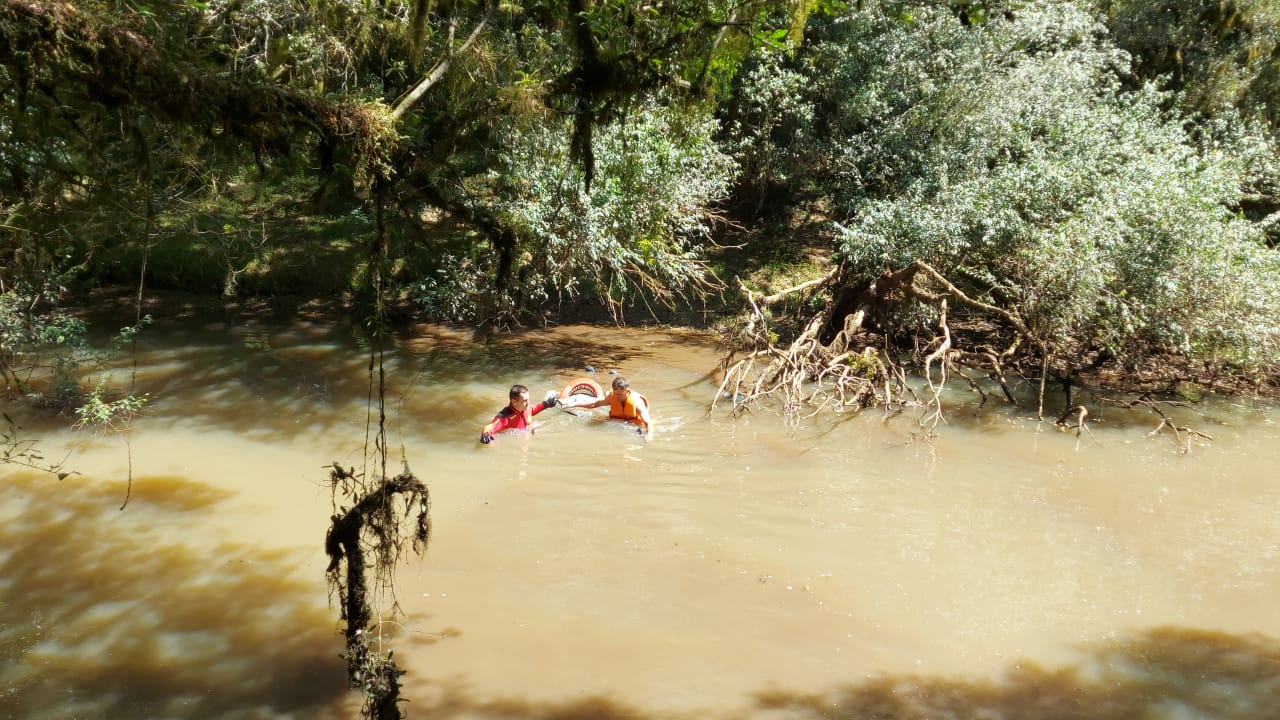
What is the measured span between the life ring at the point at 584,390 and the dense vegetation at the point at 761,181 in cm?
160

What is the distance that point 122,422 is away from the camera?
9734mm

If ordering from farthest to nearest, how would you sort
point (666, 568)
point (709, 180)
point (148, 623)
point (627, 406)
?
point (709, 180) → point (627, 406) → point (666, 568) → point (148, 623)

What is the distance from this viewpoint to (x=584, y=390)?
37.7 feet

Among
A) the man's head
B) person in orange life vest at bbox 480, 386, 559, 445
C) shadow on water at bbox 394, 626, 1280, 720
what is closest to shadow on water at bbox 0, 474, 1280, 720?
shadow on water at bbox 394, 626, 1280, 720

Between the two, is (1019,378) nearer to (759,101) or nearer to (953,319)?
(953,319)

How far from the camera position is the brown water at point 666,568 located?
5.55 m

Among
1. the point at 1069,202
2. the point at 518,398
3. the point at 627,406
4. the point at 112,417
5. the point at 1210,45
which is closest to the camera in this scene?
the point at 112,417

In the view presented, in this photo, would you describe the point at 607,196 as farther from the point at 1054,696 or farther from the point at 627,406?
the point at 1054,696

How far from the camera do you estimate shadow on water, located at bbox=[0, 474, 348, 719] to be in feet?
17.3

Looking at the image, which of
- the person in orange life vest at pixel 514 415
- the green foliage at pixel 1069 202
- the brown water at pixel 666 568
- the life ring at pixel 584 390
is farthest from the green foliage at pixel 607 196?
the person in orange life vest at pixel 514 415

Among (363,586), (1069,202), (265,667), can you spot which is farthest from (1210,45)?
(265,667)

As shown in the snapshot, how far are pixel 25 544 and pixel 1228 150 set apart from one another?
60.4 ft

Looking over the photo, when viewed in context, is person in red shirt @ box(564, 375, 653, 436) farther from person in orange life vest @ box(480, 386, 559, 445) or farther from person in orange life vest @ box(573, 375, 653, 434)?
person in orange life vest @ box(480, 386, 559, 445)

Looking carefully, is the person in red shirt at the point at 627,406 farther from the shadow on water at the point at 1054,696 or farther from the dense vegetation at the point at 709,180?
the shadow on water at the point at 1054,696
